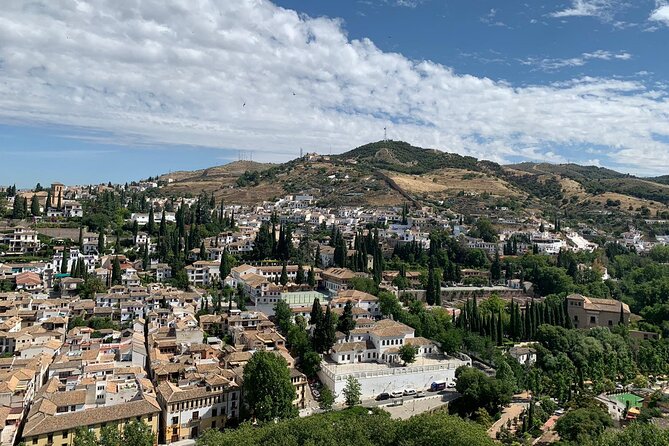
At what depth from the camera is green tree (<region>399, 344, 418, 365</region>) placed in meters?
28.7

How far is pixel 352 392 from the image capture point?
82.5ft

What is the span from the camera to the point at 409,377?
2803 cm

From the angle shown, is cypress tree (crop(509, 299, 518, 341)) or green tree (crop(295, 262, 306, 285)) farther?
green tree (crop(295, 262, 306, 285))

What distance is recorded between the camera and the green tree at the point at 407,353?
28.7 m

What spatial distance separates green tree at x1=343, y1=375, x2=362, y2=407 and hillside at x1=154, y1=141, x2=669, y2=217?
56724 mm

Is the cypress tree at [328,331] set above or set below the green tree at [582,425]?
above

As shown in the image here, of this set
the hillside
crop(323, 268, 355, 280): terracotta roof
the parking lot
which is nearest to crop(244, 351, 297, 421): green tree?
the parking lot

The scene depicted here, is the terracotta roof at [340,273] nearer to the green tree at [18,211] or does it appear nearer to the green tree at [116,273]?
the green tree at [116,273]

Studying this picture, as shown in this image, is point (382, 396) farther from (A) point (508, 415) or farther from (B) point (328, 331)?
(A) point (508, 415)

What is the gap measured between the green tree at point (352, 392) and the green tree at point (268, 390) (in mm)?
3189

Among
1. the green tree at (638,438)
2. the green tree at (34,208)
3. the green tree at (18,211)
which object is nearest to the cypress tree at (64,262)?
the green tree at (18,211)

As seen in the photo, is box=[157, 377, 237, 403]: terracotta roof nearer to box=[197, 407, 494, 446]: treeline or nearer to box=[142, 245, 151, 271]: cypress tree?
box=[197, 407, 494, 446]: treeline

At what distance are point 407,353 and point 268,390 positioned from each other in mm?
9129

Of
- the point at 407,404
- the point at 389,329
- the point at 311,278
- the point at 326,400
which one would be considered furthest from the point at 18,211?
the point at 407,404
